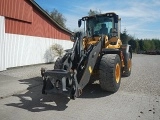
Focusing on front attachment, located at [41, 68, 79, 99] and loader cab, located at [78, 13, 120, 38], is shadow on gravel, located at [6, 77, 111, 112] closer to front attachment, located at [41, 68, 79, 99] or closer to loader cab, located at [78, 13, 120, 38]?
front attachment, located at [41, 68, 79, 99]

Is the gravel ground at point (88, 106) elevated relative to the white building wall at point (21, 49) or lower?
lower

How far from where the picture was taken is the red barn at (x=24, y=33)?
1329 cm

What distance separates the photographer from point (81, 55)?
700 centimetres

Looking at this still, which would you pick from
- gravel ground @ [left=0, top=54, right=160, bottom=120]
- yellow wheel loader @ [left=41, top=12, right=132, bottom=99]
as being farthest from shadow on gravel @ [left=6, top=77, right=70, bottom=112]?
yellow wheel loader @ [left=41, top=12, right=132, bottom=99]

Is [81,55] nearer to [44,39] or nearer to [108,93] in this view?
[108,93]

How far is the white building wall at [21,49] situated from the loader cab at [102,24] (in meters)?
5.88

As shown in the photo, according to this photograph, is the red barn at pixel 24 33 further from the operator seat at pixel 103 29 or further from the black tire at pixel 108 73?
Answer: the black tire at pixel 108 73

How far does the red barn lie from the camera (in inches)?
523

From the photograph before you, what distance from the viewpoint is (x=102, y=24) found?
9.27 meters

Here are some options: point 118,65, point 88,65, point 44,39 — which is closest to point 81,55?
point 88,65

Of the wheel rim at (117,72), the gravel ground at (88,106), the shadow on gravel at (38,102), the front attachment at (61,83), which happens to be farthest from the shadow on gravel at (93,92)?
the front attachment at (61,83)

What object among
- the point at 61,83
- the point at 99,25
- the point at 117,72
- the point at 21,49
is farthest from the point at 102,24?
the point at 21,49

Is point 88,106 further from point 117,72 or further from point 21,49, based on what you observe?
point 21,49

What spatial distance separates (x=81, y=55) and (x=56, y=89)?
1615 millimetres
